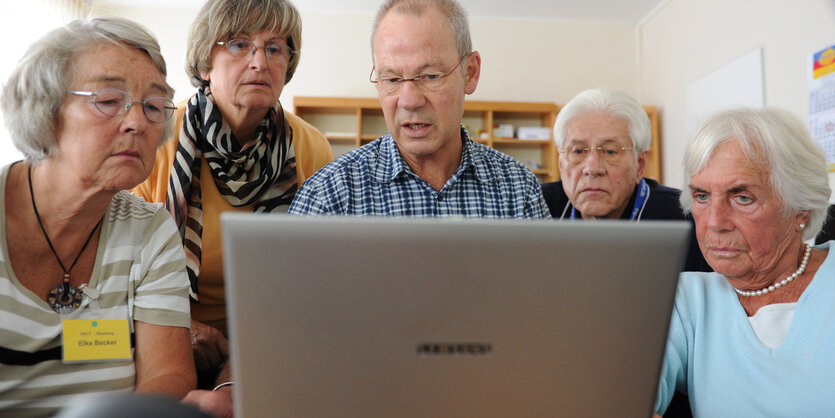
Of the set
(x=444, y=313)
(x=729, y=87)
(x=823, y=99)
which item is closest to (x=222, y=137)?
(x=444, y=313)

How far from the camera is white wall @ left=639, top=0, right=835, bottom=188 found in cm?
375

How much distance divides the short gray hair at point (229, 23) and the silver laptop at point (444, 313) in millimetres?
1357

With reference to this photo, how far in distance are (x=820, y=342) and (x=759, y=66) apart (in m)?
3.68

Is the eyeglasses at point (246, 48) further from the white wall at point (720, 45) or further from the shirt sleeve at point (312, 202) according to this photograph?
the white wall at point (720, 45)

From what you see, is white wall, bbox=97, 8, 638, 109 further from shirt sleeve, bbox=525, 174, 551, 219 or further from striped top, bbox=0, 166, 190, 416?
striped top, bbox=0, 166, 190, 416

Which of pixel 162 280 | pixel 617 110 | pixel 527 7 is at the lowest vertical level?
pixel 162 280

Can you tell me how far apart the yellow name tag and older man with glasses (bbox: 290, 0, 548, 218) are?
489 millimetres

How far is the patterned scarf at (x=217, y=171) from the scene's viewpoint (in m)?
1.75

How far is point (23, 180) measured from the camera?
1.27 m

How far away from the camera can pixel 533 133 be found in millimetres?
5801

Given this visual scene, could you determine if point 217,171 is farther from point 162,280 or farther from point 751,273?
point 751,273

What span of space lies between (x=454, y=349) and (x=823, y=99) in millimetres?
3922

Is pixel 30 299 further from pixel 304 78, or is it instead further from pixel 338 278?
pixel 304 78

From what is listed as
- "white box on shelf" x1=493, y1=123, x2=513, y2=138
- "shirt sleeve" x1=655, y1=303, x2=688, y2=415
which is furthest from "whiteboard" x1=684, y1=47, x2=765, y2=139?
"shirt sleeve" x1=655, y1=303, x2=688, y2=415
